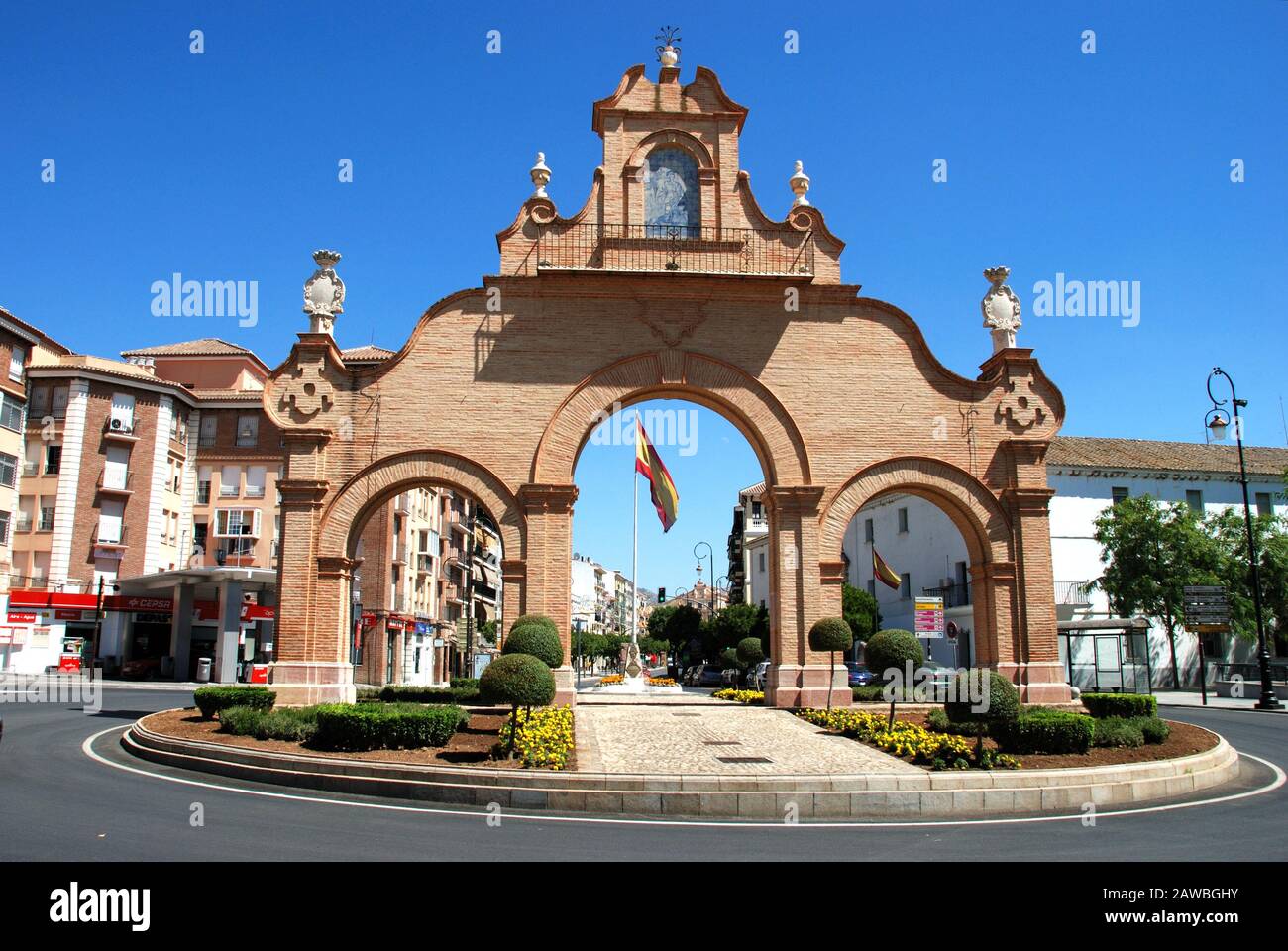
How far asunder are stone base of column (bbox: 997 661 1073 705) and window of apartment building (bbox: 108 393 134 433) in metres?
42.3

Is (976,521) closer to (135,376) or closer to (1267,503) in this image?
(1267,503)

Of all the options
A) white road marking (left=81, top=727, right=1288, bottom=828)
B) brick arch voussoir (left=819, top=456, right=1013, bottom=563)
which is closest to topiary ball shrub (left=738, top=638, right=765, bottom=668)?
brick arch voussoir (left=819, top=456, right=1013, bottom=563)

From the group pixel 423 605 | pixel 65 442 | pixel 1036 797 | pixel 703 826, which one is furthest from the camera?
pixel 423 605

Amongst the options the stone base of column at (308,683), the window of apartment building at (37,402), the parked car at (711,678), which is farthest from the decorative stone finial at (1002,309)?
the window of apartment building at (37,402)

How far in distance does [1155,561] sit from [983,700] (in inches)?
1183

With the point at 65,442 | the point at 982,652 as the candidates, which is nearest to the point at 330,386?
the point at 982,652

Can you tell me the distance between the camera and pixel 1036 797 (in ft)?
40.5

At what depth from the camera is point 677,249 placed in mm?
24469

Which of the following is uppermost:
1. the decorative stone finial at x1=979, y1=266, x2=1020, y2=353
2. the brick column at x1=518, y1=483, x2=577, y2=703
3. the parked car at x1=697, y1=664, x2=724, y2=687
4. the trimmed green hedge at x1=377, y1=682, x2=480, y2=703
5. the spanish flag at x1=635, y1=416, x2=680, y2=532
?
the decorative stone finial at x1=979, y1=266, x2=1020, y2=353

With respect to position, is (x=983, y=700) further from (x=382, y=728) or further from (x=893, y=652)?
(x=382, y=728)

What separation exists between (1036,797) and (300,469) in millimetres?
17903

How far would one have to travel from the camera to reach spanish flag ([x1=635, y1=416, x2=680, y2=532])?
97.9 feet

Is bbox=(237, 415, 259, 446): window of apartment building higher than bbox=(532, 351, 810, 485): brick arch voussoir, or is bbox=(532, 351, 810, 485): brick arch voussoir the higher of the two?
bbox=(237, 415, 259, 446): window of apartment building

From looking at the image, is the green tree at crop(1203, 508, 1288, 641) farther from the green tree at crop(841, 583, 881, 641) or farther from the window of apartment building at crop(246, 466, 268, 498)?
the window of apartment building at crop(246, 466, 268, 498)
